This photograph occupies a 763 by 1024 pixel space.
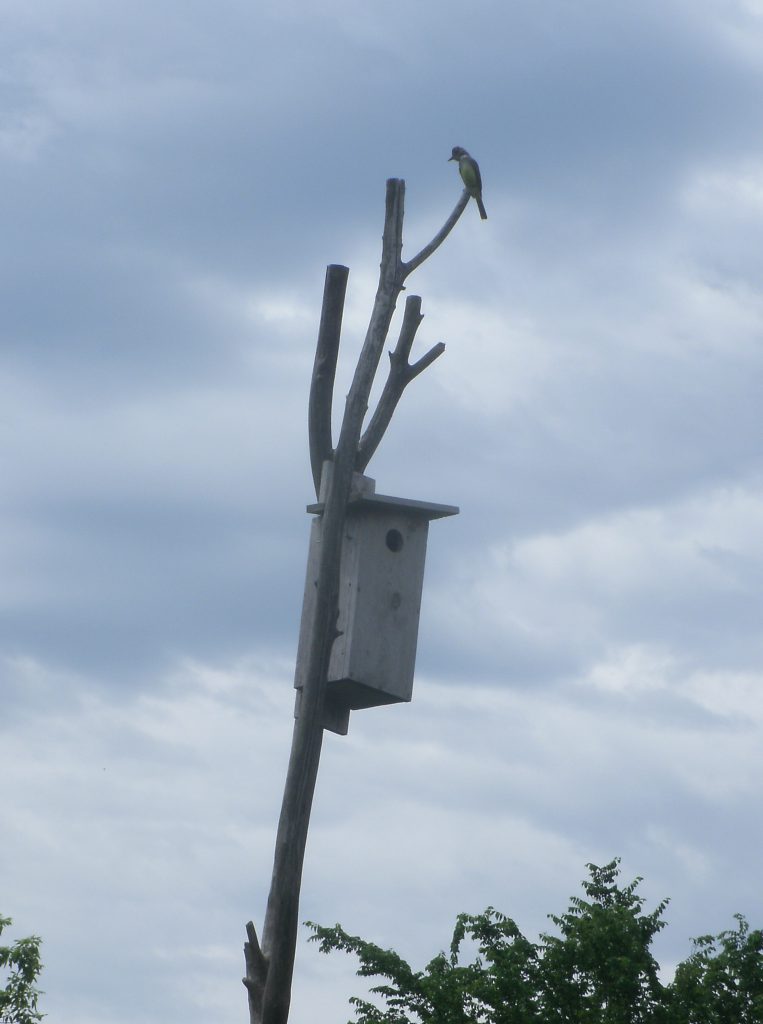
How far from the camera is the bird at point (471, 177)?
440 inches

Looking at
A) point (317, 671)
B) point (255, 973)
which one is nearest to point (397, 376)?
point (317, 671)

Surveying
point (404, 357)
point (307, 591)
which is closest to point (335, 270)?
point (404, 357)

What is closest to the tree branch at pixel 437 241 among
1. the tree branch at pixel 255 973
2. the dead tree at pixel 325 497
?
the dead tree at pixel 325 497

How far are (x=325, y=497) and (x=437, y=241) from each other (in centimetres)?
205

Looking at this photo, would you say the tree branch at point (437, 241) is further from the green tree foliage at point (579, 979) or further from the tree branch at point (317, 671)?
the green tree foliage at point (579, 979)

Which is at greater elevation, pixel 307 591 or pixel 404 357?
pixel 404 357

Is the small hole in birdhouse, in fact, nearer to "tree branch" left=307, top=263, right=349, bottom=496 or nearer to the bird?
"tree branch" left=307, top=263, right=349, bottom=496

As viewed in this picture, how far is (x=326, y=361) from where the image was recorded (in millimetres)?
9508

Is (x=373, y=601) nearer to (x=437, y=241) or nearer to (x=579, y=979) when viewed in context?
(x=437, y=241)

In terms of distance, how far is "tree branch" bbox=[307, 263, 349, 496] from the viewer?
9484mm

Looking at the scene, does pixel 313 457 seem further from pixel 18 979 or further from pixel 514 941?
pixel 18 979

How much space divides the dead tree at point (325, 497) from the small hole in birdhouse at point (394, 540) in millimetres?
728

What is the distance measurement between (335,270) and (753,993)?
1110 centimetres

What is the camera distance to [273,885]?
851cm
